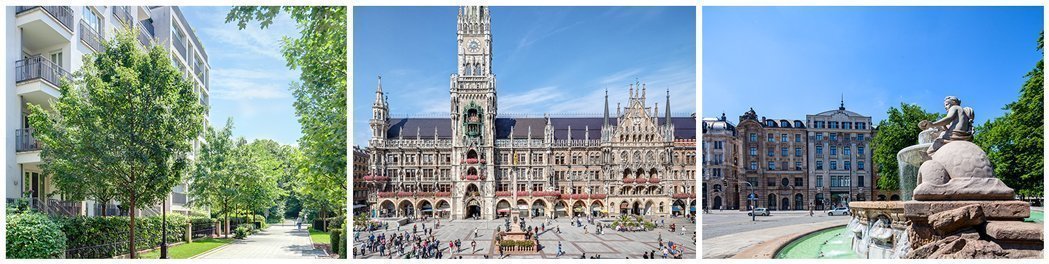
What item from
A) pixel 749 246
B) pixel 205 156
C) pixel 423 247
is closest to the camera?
pixel 749 246

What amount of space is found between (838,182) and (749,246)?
87.8ft

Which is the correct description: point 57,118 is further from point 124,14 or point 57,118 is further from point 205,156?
point 205,156

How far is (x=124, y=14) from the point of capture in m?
13.6

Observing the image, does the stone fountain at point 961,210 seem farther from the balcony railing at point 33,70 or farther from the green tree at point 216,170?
the green tree at point 216,170

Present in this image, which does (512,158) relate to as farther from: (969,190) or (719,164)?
(969,190)

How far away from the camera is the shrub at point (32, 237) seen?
26.9 ft

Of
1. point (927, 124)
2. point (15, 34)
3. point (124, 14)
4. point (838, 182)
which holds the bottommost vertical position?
point (838, 182)

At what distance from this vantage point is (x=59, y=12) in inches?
415

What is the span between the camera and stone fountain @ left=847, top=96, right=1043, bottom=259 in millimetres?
5395

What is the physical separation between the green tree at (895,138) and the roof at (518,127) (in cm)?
1244

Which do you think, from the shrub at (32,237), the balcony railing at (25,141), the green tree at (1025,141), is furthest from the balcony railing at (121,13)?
the green tree at (1025,141)

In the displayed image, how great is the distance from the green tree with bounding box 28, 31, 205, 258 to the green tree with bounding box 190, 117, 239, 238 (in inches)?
350

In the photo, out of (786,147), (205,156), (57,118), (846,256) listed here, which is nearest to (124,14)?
(57,118)
